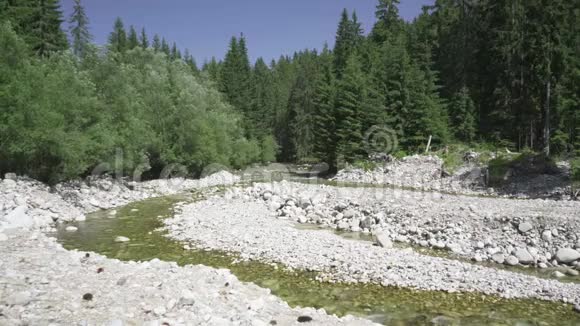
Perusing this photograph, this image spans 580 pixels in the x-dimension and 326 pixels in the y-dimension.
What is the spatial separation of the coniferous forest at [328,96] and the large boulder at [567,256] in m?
15.9

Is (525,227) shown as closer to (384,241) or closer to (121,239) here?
(384,241)

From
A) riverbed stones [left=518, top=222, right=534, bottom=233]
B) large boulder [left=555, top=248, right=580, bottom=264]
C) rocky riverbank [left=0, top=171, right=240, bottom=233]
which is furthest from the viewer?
rocky riverbank [left=0, top=171, right=240, bottom=233]

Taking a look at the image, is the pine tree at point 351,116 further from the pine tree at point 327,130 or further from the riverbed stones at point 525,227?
the riverbed stones at point 525,227

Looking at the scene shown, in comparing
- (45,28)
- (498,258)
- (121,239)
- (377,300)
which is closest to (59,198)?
(121,239)

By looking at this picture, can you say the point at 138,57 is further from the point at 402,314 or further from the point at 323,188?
the point at 402,314

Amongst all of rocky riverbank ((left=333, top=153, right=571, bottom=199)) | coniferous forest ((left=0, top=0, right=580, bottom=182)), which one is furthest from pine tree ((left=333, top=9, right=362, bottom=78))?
rocky riverbank ((left=333, top=153, right=571, bottom=199))

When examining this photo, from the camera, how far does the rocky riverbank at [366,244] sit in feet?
32.9

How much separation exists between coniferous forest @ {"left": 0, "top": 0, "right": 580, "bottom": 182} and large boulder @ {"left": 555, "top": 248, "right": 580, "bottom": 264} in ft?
52.1

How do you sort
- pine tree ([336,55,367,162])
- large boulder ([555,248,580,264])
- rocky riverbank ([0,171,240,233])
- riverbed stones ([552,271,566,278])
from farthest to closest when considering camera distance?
pine tree ([336,55,367,162]) < rocky riverbank ([0,171,240,233]) < large boulder ([555,248,580,264]) < riverbed stones ([552,271,566,278])

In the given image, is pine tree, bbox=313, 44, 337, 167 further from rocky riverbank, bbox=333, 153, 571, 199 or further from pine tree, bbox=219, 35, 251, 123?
pine tree, bbox=219, 35, 251, 123

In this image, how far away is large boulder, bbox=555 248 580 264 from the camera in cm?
1171

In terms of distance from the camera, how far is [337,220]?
17562 mm

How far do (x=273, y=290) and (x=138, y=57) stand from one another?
37.1 metres

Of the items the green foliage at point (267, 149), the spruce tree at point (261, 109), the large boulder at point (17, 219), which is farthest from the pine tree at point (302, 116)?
the large boulder at point (17, 219)
